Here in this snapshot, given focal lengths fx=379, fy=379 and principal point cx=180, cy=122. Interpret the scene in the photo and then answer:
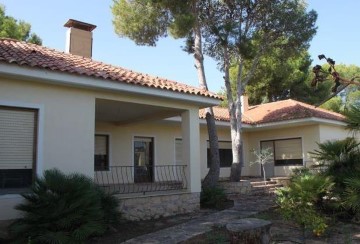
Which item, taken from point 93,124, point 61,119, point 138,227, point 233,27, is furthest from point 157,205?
point 233,27

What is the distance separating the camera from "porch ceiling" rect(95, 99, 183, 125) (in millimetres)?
11316

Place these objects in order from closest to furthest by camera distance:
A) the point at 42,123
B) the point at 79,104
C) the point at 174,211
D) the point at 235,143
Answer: the point at 42,123 → the point at 79,104 → the point at 174,211 → the point at 235,143

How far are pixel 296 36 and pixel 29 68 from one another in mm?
13581

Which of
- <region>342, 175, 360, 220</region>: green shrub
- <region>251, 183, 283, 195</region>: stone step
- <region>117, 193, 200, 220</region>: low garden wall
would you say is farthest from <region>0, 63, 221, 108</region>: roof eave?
<region>251, 183, 283, 195</region>: stone step

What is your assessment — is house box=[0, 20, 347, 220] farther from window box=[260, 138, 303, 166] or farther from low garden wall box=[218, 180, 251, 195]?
window box=[260, 138, 303, 166]

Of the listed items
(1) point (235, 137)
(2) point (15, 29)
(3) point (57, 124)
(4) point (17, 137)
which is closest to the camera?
(4) point (17, 137)

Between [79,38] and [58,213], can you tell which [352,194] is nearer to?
[58,213]

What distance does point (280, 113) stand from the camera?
20.5m

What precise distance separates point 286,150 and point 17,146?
50.6ft

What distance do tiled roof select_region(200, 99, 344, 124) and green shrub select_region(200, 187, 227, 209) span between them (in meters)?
5.48

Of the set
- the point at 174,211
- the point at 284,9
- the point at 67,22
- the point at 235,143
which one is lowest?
the point at 174,211

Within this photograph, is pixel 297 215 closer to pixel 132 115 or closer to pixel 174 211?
pixel 174 211

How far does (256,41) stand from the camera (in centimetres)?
1738

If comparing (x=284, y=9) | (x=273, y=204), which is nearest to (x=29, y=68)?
(x=273, y=204)
